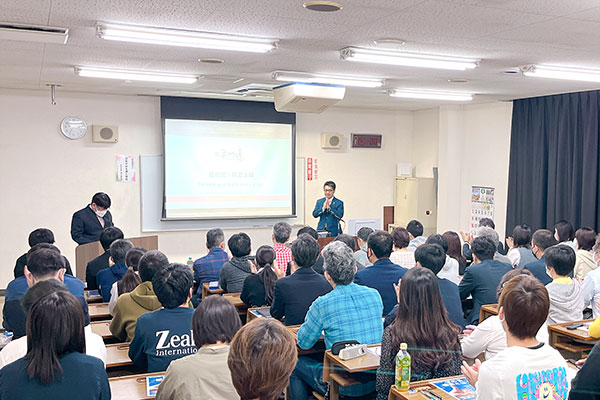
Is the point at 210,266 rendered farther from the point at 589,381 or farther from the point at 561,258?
the point at 589,381

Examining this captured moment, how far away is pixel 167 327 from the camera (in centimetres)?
286

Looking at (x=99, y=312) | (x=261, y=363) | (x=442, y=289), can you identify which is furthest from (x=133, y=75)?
(x=261, y=363)

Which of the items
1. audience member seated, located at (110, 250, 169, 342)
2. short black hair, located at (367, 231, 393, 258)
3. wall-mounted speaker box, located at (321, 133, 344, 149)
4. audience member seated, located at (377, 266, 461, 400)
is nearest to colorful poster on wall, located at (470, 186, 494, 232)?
wall-mounted speaker box, located at (321, 133, 344, 149)

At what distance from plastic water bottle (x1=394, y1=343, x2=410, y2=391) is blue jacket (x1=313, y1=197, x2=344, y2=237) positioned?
17.6 ft

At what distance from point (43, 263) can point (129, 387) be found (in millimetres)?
1195

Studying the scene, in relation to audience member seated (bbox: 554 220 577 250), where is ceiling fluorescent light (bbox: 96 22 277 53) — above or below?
above

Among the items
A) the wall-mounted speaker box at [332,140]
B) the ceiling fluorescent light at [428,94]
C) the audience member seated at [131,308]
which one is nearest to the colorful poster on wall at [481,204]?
the ceiling fluorescent light at [428,94]

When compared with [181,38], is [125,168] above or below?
below

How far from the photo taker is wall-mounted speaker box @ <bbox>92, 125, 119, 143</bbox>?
26.3ft

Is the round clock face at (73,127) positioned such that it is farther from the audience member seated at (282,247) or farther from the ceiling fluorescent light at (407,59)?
the ceiling fluorescent light at (407,59)

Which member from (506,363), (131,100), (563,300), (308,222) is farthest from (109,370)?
(308,222)

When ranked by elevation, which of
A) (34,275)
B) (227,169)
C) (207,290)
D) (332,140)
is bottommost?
(207,290)

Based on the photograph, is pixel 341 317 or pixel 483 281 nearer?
pixel 341 317

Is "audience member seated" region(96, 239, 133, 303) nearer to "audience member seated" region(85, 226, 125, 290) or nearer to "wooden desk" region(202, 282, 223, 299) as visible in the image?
"audience member seated" region(85, 226, 125, 290)
